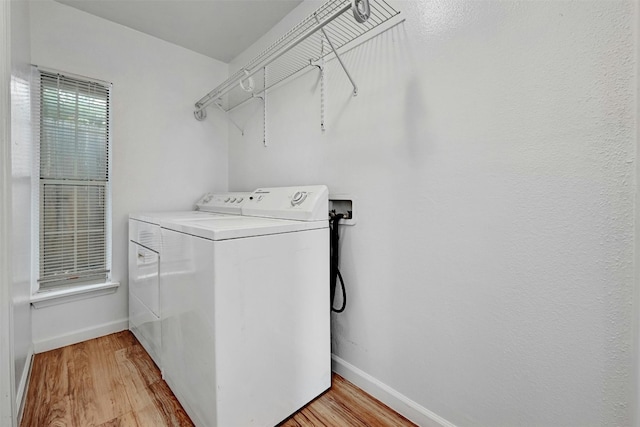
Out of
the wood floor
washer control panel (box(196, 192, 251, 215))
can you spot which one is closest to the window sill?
the wood floor

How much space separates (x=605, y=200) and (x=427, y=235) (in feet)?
1.80

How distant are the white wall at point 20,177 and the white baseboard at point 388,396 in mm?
1485

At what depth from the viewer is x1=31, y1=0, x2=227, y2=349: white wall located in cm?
184

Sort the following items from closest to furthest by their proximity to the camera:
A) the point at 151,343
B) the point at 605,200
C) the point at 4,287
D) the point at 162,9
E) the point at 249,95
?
the point at 605,200
the point at 4,287
the point at 151,343
the point at 162,9
the point at 249,95

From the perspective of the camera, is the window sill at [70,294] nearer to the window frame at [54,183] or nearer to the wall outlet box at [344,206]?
the window frame at [54,183]

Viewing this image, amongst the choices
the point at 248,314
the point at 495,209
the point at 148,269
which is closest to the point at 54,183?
the point at 148,269

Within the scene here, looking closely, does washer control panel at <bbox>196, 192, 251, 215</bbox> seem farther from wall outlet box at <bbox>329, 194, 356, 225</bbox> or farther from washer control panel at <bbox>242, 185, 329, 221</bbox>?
wall outlet box at <bbox>329, 194, 356, 225</bbox>

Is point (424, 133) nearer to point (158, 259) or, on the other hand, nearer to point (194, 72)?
point (158, 259)

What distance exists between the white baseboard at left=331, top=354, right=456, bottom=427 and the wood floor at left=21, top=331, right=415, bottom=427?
0.09ft

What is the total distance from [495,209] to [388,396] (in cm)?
101

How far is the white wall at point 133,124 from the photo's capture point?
184 cm

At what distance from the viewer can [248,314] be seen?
112cm

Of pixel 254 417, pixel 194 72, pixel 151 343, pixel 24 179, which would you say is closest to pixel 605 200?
pixel 254 417

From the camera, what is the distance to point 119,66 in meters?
2.06
